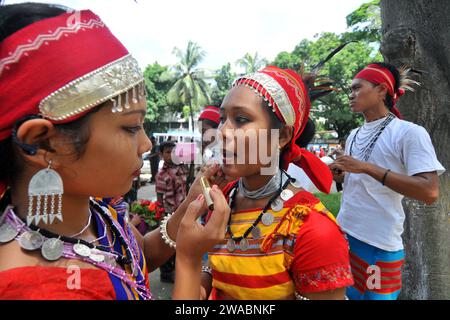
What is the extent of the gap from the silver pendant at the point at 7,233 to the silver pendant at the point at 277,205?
1.17 metres

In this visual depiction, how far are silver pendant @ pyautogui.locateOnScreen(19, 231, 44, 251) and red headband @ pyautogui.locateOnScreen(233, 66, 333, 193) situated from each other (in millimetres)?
1252

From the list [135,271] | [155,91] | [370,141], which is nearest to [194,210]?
[135,271]

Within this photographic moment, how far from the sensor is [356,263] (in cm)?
283

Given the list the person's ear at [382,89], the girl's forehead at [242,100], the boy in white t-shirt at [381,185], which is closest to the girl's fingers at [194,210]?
the girl's forehead at [242,100]

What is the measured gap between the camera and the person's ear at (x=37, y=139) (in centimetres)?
102

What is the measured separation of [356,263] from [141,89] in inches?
95.5

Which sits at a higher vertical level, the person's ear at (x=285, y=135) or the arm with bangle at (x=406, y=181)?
the person's ear at (x=285, y=135)

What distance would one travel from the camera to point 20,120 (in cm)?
103

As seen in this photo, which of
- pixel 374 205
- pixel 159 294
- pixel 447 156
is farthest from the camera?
pixel 159 294

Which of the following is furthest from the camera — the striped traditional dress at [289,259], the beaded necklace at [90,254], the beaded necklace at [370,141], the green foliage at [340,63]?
the green foliage at [340,63]

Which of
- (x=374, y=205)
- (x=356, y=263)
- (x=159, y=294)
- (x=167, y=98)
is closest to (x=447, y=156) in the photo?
(x=374, y=205)

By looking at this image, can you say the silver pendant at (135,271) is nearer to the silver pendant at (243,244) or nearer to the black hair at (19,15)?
the silver pendant at (243,244)

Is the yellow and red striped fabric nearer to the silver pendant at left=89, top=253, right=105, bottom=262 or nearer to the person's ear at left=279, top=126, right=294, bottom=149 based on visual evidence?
the person's ear at left=279, top=126, right=294, bottom=149
